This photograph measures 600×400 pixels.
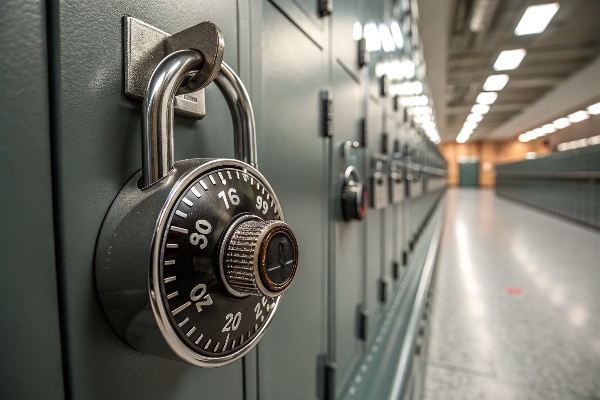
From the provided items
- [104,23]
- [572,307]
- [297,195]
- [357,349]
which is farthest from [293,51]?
[572,307]

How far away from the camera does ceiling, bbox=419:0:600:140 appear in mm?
5293

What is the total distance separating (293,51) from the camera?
691mm

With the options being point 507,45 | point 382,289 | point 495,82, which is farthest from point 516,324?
point 495,82

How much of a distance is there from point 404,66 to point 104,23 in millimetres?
2644

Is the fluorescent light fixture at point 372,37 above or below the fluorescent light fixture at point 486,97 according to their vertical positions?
below

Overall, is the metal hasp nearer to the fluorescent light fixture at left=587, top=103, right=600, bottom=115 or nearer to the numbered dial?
the numbered dial

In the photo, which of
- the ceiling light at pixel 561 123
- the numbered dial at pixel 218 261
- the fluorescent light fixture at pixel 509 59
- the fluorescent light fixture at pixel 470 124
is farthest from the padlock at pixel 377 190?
the ceiling light at pixel 561 123

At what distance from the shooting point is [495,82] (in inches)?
372

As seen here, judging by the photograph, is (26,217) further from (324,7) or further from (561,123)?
(561,123)

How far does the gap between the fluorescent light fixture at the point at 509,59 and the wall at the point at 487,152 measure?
13.7m

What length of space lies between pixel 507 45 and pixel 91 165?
27.3 ft

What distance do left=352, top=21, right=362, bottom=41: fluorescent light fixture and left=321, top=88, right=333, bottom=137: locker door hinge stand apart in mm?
375

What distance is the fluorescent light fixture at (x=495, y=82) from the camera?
8.98 metres

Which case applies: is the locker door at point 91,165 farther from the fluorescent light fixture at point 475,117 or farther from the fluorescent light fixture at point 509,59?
the fluorescent light fixture at point 475,117
